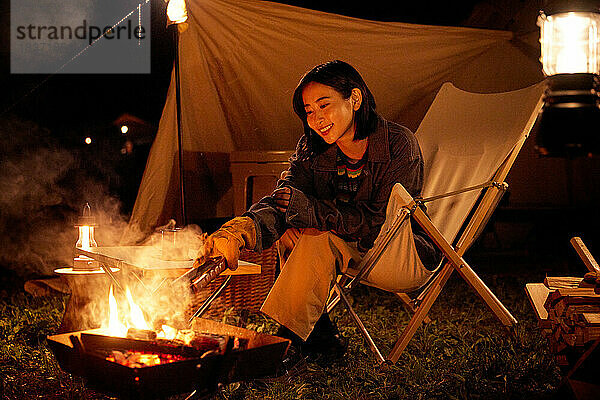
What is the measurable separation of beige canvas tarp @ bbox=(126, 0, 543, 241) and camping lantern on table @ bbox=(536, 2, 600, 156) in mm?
2241

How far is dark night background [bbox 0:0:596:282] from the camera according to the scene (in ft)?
18.3

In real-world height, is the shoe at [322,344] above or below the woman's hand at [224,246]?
below

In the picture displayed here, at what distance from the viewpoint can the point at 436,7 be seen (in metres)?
6.75

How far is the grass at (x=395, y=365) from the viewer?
2166 mm

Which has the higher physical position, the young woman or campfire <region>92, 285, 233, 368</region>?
the young woman

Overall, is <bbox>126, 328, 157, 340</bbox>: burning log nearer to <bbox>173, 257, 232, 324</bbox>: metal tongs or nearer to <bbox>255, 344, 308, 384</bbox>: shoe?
<bbox>173, 257, 232, 324</bbox>: metal tongs

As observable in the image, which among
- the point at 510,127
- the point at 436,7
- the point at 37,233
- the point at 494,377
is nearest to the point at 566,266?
the point at 510,127

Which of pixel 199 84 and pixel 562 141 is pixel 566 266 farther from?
pixel 562 141

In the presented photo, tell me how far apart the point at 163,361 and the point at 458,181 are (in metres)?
1.59

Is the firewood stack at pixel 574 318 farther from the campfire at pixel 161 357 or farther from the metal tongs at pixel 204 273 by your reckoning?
the metal tongs at pixel 204 273

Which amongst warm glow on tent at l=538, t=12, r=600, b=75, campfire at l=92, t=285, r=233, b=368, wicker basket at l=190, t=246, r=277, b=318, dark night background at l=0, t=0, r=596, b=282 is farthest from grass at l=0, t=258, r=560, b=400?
dark night background at l=0, t=0, r=596, b=282

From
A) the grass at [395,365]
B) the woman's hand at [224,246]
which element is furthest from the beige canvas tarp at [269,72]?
the woman's hand at [224,246]

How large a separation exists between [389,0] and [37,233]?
13.4 feet

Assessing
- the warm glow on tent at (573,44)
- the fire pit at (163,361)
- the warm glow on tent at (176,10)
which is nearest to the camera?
the fire pit at (163,361)
